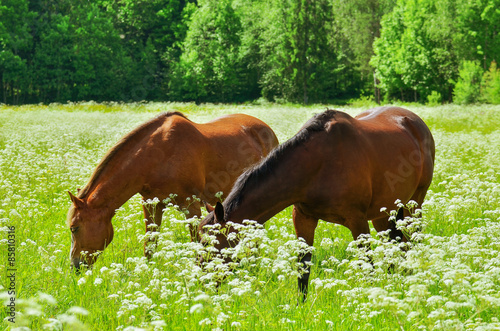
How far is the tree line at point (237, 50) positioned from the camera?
51.2 meters

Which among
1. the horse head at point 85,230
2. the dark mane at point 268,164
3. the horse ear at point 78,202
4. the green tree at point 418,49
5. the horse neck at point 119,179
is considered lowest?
the horse head at point 85,230

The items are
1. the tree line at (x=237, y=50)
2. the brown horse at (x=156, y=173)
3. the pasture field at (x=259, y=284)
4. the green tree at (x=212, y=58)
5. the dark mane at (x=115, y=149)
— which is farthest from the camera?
the green tree at (x=212, y=58)

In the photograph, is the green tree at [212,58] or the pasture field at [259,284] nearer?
the pasture field at [259,284]

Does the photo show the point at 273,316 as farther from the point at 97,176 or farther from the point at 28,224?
the point at 28,224

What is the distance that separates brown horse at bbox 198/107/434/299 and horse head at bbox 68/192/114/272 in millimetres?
1327

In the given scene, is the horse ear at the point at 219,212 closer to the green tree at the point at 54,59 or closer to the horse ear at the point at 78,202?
the horse ear at the point at 78,202

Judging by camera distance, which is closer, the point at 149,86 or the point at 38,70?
the point at 38,70

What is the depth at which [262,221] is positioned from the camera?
15.1 feet

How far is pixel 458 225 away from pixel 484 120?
16.5m

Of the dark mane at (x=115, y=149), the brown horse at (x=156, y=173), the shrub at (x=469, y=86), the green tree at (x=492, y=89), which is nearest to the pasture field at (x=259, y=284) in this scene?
the brown horse at (x=156, y=173)

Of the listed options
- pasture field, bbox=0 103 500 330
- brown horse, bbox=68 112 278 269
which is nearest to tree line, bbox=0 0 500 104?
brown horse, bbox=68 112 278 269

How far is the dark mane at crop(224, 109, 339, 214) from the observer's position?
439 cm

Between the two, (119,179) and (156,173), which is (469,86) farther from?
(119,179)

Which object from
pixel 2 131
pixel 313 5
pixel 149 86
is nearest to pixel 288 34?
pixel 313 5
